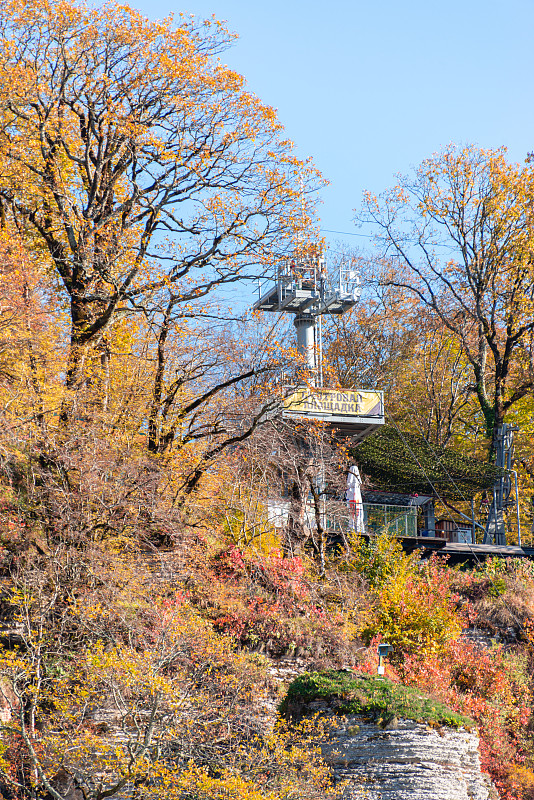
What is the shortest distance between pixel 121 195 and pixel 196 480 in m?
7.65

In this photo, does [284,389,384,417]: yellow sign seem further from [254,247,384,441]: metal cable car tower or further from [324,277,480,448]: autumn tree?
[324,277,480,448]: autumn tree

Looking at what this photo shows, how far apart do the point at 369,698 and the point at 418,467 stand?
11.9 metres

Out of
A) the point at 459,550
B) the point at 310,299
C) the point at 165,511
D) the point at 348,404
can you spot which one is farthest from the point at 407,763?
the point at 310,299

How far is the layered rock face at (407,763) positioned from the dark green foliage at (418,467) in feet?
38.8

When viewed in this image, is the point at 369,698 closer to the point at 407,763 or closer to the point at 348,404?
the point at 407,763

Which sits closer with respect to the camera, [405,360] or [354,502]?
[354,502]

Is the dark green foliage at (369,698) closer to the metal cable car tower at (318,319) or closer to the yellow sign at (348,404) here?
the metal cable car tower at (318,319)

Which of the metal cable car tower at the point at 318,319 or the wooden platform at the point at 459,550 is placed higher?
the metal cable car tower at the point at 318,319

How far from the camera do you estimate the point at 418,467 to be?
23.4m

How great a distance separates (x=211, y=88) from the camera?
18.2 metres

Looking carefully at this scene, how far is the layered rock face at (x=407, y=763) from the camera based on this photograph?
11.3 meters

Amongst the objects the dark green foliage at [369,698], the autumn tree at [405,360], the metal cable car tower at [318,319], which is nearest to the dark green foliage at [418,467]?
the metal cable car tower at [318,319]

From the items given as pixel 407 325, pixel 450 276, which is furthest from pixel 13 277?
pixel 407 325

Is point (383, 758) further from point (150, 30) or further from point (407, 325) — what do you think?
point (407, 325)
